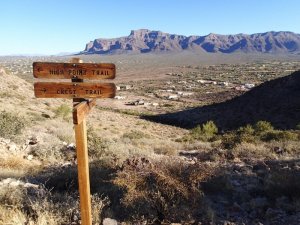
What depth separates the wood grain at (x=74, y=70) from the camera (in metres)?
6.00

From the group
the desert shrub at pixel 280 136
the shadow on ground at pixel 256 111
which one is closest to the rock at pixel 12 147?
the desert shrub at pixel 280 136

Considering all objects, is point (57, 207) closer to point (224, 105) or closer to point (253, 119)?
point (253, 119)

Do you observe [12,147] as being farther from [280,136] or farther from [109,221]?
[280,136]

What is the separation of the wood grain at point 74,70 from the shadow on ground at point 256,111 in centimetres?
2588

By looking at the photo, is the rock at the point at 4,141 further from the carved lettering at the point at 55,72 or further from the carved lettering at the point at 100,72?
the carved lettering at the point at 100,72

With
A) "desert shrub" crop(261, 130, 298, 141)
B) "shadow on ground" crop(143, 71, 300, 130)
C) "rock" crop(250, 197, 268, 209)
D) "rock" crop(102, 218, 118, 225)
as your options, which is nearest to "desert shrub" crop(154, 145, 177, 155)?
"desert shrub" crop(261, 130, 298, 141)

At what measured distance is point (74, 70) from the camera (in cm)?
600

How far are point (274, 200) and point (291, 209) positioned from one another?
0.47 meters

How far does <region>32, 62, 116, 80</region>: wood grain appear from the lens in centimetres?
600

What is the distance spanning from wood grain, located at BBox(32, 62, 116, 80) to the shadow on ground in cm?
2588

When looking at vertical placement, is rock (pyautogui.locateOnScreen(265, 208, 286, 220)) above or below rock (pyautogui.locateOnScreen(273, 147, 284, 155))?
above

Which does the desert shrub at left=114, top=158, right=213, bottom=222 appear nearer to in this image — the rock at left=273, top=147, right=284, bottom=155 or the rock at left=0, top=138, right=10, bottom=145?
the rock at left=273, top=147, right=284, bottom=155

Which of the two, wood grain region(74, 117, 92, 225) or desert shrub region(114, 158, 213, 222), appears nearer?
wood grain region(74, 117, 92, 225)

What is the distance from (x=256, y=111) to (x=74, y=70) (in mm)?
32500
